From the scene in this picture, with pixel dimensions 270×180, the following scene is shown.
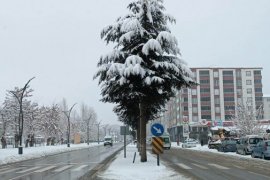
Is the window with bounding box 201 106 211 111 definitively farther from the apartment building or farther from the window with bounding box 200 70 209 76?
the window with bounding box 200 70 209 76

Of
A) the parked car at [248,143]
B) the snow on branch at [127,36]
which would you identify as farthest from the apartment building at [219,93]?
the snow on branch at [127,36]

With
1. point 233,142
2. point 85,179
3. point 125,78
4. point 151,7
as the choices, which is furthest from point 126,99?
point 233,142

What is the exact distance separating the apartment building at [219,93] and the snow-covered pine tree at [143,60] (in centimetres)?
11125

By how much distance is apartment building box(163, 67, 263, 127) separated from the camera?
5428 inches

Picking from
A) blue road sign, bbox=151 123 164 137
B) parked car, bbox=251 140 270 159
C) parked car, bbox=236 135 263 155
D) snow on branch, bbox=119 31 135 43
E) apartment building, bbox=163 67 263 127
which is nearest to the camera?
blue road sign, bbox=151 123 164 137

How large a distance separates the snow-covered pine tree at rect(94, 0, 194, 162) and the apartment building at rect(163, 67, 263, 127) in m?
111

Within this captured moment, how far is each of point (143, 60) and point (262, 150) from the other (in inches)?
575

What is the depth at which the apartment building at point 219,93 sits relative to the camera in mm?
137875

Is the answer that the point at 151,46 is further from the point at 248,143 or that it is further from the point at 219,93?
the point at 219,93

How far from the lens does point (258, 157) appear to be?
37.1m

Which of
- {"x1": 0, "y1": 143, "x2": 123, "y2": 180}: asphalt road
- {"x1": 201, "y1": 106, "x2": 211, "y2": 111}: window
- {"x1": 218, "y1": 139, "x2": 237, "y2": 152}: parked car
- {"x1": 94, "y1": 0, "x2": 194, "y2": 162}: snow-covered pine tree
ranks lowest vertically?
{"x1": 0, "y1": 143, "x2": 123, "y2": 180}: asphalt road

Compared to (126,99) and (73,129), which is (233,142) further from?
(73,129)

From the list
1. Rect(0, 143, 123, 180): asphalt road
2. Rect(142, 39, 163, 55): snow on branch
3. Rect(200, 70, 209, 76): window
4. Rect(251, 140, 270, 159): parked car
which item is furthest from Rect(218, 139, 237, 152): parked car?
Rect(200, 70, 209, 76): window

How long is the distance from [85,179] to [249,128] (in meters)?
53.0
